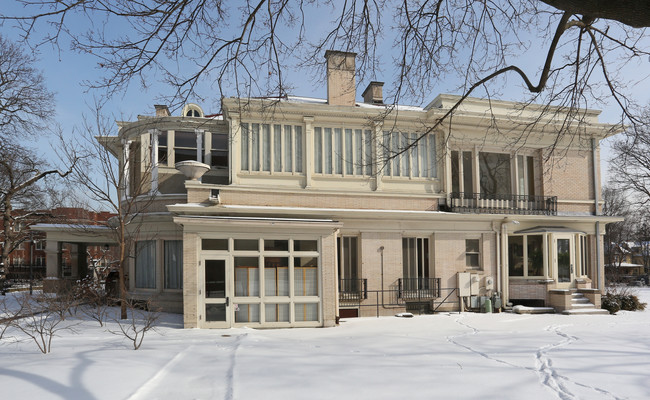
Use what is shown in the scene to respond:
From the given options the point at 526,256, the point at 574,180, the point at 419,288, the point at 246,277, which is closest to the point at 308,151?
the point at 246,277

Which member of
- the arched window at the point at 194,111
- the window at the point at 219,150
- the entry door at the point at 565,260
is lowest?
the entry door at the point at 565,260

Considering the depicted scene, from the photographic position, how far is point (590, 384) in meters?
7.12

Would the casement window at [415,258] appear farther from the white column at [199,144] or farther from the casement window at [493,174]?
the white column at [199,144]

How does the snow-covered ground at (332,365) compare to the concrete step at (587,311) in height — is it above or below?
above

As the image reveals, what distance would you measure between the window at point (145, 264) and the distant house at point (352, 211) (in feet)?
0.21

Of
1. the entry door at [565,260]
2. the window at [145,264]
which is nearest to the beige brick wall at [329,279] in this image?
the window at [145,264]

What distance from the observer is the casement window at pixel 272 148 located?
53.2ft

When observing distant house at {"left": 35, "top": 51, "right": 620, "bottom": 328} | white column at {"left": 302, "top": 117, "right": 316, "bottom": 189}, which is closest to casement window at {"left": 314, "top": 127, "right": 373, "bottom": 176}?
distant house at {"left": 35, "top": 51, "right": 620, "bottom": 328}

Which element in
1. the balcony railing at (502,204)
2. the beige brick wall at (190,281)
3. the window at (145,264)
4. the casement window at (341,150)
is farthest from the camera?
the balcony railing at (502,204)

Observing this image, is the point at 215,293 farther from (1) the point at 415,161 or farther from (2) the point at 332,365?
(1) the point at 415,161

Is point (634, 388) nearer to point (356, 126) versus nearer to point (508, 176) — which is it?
point (356, 126)

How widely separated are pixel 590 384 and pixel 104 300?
53.1 ft

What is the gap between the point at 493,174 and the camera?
63.6 ft

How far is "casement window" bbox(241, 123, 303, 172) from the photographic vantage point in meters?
16.2
